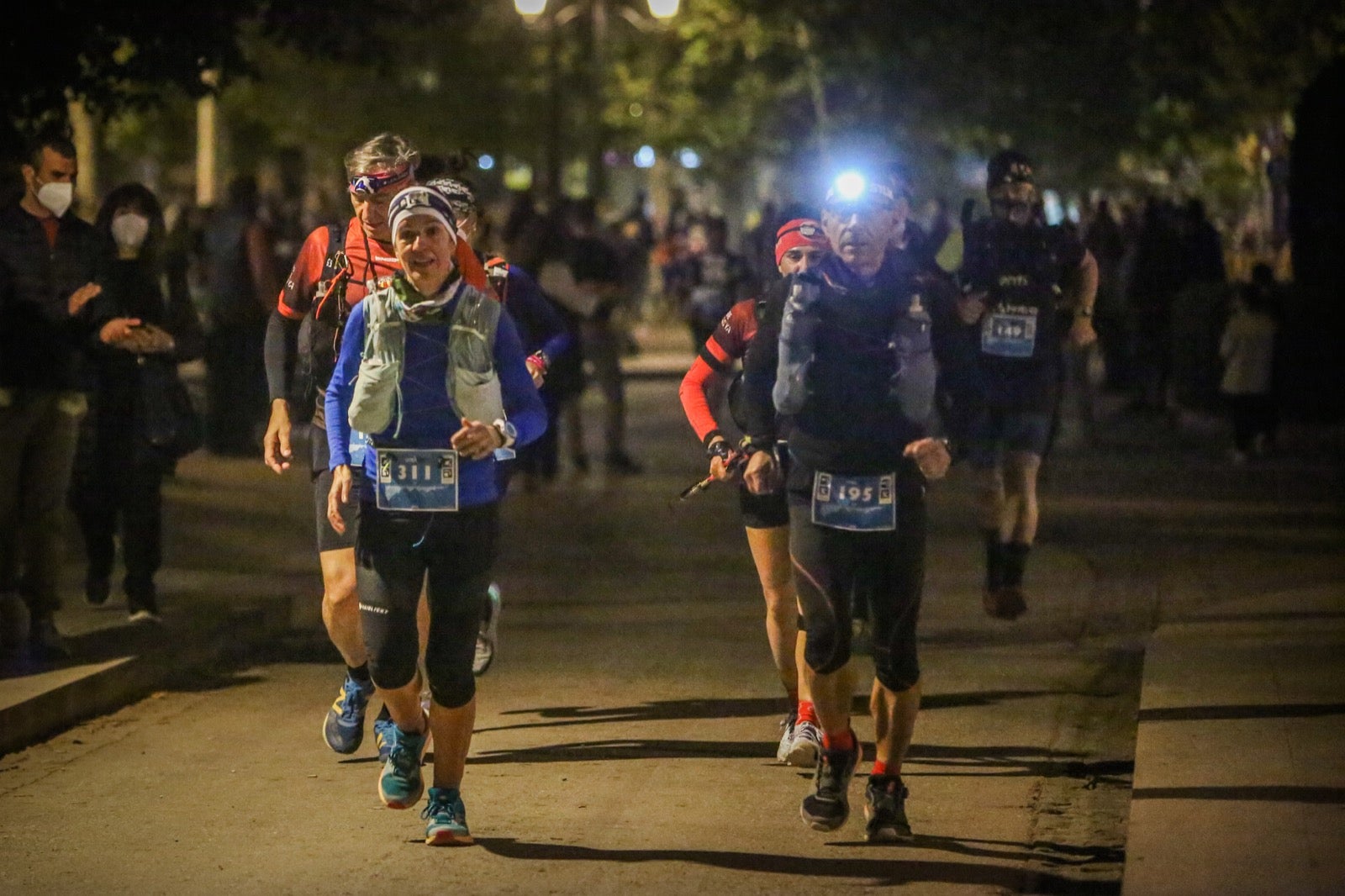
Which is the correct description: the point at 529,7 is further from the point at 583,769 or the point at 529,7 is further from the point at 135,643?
the point at 583,769

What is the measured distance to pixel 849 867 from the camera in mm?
6996

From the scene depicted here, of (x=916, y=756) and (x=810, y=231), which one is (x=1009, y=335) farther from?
(x=810, y=231)

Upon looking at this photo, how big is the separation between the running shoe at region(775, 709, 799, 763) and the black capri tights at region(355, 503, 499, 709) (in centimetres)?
154

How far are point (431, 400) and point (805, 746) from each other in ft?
6.77

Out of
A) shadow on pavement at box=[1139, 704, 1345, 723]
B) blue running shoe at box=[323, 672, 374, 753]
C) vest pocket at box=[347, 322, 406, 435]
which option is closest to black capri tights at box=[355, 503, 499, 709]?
vest pocket at box=[347, 322, 406, 435]

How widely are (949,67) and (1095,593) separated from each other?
19280 mm

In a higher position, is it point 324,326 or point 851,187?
point 851,187

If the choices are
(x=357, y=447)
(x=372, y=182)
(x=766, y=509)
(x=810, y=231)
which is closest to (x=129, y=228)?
(x=372, y=182)

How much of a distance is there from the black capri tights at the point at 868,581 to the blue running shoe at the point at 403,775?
121cm

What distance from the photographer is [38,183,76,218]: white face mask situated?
971 centimetres

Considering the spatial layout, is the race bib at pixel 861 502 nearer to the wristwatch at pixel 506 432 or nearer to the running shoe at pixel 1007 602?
the wristwatch at pixel 506 432

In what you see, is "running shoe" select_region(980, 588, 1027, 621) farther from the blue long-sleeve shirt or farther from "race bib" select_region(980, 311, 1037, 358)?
the blue long-sleeve shirt

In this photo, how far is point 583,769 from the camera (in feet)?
27.8

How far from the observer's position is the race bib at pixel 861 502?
705 cm
